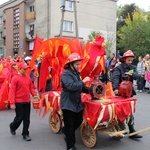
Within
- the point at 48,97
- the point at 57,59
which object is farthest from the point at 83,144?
the point at 57,59

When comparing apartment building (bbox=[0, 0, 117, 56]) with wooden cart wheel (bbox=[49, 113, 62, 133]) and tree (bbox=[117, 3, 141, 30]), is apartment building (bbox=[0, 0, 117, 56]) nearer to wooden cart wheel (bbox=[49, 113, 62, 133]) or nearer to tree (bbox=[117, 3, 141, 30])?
tree (bbox=[117, 3, 141, 30])

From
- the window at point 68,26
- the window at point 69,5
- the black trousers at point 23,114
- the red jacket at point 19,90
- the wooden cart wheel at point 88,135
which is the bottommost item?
the wooden cart wheel at point 88,135

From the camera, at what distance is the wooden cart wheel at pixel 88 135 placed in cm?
488

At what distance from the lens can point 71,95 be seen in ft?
14.8

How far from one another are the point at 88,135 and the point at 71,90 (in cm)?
114

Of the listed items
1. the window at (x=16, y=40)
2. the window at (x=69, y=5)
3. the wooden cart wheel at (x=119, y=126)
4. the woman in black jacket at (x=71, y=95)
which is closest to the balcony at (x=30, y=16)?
the window at (x=16, y=40)

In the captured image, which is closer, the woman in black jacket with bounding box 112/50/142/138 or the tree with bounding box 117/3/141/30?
the woman in black jacket with bounding box 112/50/142/138

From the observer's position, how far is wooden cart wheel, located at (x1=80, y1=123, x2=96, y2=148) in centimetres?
488

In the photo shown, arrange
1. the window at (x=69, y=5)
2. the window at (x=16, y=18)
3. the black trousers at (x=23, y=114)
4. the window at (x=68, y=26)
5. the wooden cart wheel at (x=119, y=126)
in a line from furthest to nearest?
1. the window at (x=16, y=18)
2. the window at (x=69, y=5)
3. the window at (x=68, y=26)
4. the black trousers at (x=23, y=114)
5. the wooden cart wheel at (x=119, y=126)

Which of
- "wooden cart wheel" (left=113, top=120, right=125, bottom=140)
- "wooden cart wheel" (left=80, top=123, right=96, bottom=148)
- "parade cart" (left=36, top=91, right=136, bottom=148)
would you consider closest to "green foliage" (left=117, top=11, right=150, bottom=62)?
→ "wooden cart wheel" (left=113, top=120, right=125, bottom=140)

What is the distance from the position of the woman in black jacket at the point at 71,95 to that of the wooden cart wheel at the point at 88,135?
351 millimetres

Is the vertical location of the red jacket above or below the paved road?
above

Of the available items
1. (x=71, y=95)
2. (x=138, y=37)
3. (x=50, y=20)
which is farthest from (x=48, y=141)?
(x=138, y=37)

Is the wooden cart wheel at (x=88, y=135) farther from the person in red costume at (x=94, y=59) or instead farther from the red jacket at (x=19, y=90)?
the red jacket at (x=19, y=90)
